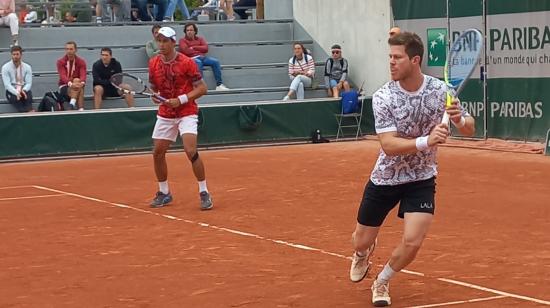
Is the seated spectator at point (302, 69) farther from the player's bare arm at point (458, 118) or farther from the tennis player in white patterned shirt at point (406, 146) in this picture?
the player's bare arm at point (458, 118)

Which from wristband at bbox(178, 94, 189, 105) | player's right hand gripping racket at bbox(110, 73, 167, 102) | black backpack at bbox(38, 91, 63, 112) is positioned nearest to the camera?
wristband at bbox(178, 94, 189, 105)

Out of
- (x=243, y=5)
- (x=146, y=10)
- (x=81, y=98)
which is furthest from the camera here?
(x=243, y=5)

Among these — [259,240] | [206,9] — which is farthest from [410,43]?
[206,9]

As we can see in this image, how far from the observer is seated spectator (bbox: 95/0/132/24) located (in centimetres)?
2698

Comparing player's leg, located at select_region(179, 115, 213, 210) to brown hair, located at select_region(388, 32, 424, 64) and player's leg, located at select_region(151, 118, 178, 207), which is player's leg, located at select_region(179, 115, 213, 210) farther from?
brown hair, located at select_region(388, 32, 424, 64)

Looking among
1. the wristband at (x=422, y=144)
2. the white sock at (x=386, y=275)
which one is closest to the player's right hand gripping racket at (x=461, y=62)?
the wristband at (x=422, y=144)

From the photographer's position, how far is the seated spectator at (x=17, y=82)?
850 inches

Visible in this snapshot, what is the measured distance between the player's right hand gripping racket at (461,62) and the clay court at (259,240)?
1436 millimetres

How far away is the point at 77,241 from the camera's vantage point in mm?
10023

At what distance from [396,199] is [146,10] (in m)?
21.8

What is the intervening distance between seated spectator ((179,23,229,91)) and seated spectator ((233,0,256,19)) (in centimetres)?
644

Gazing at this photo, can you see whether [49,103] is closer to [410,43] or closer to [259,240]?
[259,240]

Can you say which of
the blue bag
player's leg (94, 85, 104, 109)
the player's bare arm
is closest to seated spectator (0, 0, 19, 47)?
player's leg (94, 85, 104, 109)

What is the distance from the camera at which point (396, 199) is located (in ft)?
22.0
